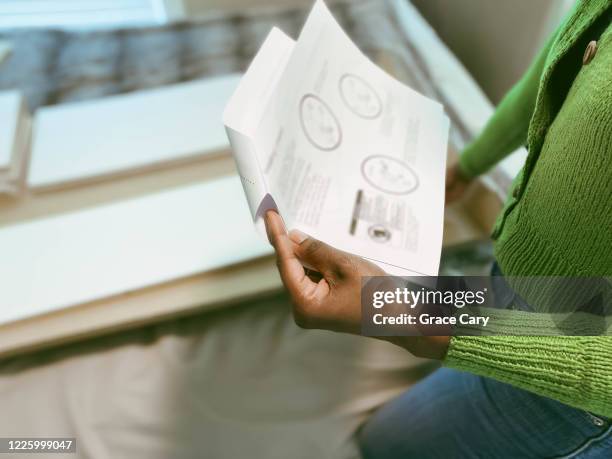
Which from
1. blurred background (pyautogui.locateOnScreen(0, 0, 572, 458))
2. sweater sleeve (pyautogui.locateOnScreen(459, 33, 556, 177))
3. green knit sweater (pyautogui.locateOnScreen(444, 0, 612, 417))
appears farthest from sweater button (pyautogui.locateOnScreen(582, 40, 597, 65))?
blurred background (pyautogui.locateOnScreen(0, 0, 572, 458))

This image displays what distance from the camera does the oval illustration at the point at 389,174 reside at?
0.49m

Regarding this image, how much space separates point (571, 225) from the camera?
1.25ft

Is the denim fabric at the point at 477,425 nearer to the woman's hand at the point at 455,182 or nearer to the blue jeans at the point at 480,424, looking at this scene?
the blue jeans at the point at 480,424

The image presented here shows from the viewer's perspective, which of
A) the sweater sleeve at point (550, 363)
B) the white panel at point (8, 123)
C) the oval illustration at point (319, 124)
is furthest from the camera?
the white panel at point (8, 123)

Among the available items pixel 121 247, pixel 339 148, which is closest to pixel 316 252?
pixel 339 148

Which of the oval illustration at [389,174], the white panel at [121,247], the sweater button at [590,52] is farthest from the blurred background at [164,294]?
the sweater button at [590,52]

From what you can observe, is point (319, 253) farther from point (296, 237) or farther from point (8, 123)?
point (8, 123)

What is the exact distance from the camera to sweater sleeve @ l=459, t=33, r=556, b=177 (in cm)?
53

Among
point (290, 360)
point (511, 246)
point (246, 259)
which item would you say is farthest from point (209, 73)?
point (511, 246)

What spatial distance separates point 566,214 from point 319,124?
0.24 metres

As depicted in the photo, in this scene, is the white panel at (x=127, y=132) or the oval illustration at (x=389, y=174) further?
the white panel at (x=127, y=132)

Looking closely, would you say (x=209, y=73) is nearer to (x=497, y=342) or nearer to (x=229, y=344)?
(x=229, y=344)

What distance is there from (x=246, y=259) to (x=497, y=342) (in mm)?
379

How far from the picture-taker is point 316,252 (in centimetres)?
41
